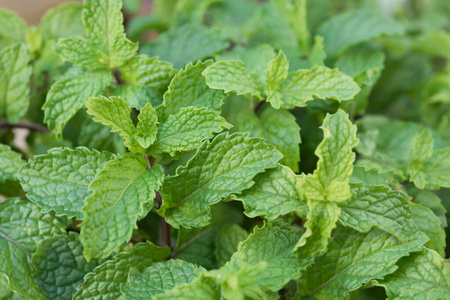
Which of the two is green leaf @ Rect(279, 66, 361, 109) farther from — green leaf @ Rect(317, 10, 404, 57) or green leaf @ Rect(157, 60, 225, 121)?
green leaf @ Rect(317, 10, 404, 57)

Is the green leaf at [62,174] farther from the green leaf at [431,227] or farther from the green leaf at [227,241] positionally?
the green leaf at [431,227]

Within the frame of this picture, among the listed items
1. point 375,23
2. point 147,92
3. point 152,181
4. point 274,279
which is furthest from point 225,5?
point 274,279

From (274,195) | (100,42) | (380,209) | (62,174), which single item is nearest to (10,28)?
(100,42)

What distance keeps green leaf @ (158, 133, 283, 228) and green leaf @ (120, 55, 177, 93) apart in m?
0.19

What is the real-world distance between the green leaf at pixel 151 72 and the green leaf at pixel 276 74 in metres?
0.18

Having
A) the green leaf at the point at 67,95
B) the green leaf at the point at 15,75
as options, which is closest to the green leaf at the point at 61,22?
the green leaf at the point at 15,75

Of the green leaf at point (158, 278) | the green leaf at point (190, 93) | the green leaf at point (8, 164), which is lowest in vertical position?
the green leaf at point (158, 278)

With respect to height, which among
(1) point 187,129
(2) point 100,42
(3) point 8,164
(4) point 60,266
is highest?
(2) point 100,42

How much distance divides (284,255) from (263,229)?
5cm

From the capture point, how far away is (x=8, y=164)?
2.76ft

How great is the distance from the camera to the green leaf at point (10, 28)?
1.10 meters

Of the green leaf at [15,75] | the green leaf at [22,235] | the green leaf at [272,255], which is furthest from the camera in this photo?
the green leaf at [15,75]

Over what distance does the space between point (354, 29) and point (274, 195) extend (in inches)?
24.1

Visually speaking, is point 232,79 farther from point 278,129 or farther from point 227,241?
point 227,241
